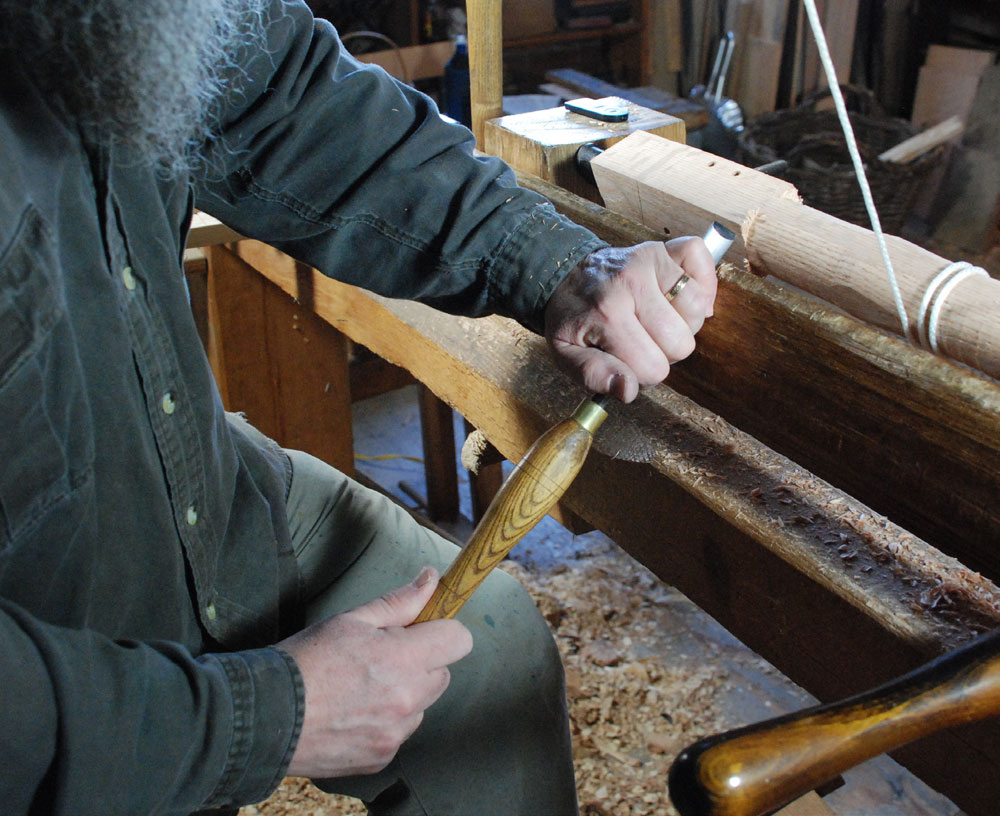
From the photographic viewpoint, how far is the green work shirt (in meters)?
0.72

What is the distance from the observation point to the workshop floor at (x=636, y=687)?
5.57 ft

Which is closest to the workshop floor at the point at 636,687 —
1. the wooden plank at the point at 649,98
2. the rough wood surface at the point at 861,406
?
the rough wood surface at the point at 861,406

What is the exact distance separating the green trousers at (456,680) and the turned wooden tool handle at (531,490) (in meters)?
0.25

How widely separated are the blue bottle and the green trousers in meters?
2.89

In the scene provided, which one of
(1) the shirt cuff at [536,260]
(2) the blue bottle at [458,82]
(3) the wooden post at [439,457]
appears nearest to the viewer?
(1) the shirt cuff at [536,260]

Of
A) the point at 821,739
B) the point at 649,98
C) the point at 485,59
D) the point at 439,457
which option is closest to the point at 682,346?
the point at 821,739

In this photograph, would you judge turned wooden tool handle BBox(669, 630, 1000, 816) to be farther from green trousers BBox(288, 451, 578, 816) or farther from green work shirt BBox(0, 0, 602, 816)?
green trousers BBox(288, 451, 578, 816)

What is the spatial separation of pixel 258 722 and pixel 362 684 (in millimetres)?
94

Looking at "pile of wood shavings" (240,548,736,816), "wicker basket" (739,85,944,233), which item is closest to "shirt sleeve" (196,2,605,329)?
"pile of wood shavings" (240,548,736,816)

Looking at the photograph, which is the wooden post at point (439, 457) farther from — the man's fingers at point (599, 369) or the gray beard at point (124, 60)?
the gray beard at point (124, 60)

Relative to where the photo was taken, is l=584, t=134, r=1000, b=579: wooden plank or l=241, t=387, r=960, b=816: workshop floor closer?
l=584, t=134, r=1000, b=579: wooden plank

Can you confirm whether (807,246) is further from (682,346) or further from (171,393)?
(171,393)

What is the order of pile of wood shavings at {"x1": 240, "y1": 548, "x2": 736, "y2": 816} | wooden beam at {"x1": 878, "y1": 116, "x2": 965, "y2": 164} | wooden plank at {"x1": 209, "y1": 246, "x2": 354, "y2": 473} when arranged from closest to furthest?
pile of wood shavings at {"x1": 240, "y1": 548, "x2": 736, "y2": 816}
wooden plank at {"x1": 209, "y1": 246, "x2": 354, "y2": 473}
wooden beam at {"x1": 878, "y1": 116, "x2": 965, "y2": 164}

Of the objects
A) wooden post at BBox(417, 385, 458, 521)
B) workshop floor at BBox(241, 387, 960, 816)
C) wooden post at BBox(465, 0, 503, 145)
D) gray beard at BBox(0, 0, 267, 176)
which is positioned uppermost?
gray beard at BBox(0, 0, 267, 176)
